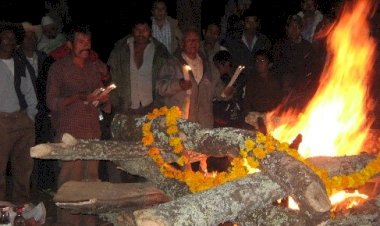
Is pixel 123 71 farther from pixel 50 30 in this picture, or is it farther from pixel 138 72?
pixel 50 30

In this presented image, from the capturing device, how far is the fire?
7.48 m

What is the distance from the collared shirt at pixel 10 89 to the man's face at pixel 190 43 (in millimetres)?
2335

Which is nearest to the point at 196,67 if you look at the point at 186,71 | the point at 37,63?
the point at 186,71

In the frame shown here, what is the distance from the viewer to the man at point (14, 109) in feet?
29.8

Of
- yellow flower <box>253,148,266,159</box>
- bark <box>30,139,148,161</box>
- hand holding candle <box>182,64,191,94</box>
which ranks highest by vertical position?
hand holding candle <box>182,64,191,94</box>

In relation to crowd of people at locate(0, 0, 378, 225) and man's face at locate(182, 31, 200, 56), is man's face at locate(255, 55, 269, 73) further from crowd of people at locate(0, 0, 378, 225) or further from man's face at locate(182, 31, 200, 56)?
man's face at locate(182, 31, 200, 56)

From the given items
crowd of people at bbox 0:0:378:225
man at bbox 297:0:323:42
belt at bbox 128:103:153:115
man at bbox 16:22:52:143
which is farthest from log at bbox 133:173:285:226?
man at bbox 297:0:323:42

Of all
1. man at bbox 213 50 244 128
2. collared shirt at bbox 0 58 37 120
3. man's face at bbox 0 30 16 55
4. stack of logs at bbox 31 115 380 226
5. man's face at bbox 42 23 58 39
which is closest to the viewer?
stack of logs at bbox 31 115 380 226

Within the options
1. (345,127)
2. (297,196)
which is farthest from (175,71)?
(297,196)

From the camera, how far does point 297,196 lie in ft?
17.1

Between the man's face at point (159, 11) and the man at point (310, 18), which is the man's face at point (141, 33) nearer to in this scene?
the man's face at point (159, 11)

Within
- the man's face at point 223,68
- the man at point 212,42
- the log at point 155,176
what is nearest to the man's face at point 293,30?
the man at point 212,42

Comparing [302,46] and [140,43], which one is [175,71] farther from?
[302,46]

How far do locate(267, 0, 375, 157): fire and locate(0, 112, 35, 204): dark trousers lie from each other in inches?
136
